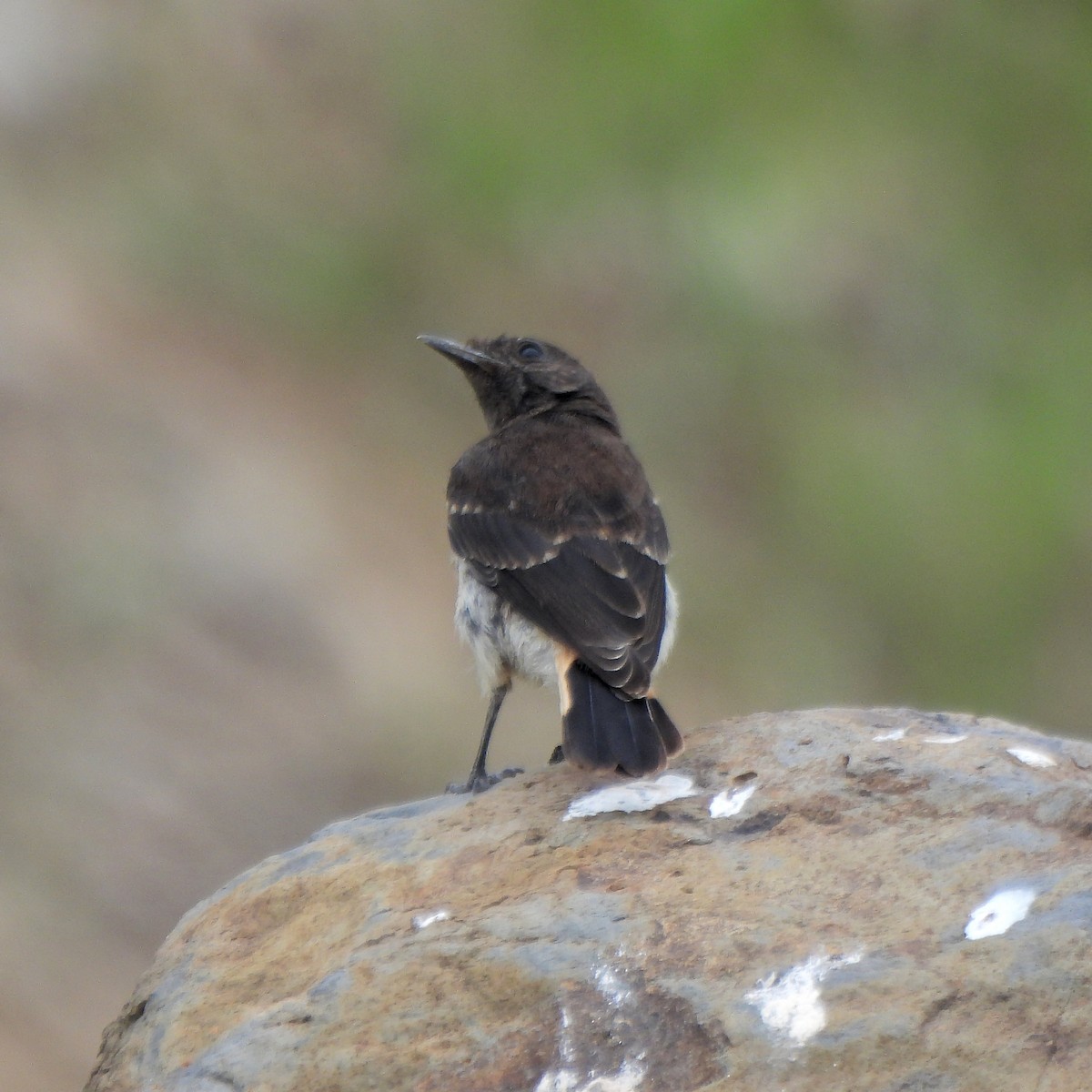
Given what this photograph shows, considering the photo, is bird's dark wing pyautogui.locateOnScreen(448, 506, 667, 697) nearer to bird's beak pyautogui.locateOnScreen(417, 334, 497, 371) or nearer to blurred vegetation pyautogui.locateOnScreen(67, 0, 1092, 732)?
bird's beak pyautogui.locateOnScreen(417, 334, 497, 371)

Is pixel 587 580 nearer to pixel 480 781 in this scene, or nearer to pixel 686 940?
pixel 480 781

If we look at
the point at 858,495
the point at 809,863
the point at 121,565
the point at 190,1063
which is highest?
the point at 858,495

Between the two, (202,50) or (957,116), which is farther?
(957,116)

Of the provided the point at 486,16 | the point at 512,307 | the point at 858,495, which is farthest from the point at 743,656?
the point at 486,16

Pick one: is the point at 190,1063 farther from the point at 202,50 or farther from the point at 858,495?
the point at 202,50

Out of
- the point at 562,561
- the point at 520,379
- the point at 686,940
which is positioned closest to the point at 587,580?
the point at 562,561

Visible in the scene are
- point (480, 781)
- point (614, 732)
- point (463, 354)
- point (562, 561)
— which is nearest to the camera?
point (614, 732)

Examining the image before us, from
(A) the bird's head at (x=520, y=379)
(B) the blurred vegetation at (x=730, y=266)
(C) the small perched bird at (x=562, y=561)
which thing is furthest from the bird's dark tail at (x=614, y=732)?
(B) the blurred vegetation at (x=730, y=266)
